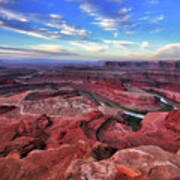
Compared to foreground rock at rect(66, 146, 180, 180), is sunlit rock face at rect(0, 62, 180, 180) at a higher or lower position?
lower

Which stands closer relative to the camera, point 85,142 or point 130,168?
point 130,168

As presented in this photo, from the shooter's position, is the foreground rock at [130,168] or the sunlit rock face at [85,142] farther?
the sunlit rock face at [85,142]

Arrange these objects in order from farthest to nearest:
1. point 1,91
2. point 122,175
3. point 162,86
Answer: point 162,86 < point 1,91 < point 122,175

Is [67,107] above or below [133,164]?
below

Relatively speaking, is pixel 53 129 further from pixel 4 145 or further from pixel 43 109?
pixel 43 109

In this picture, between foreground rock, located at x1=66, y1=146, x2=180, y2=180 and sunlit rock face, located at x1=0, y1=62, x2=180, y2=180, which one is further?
sunlit rock face, located at x1=0, y1=62, x2=180, y2=180

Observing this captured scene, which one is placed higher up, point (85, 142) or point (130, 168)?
point (130, 168)

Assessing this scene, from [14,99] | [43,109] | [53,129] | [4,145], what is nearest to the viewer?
[4,145]

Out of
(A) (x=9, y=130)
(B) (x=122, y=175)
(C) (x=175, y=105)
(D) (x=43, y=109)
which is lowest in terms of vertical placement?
(C) (x=175, y=105)

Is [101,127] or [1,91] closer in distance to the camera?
[101,127]

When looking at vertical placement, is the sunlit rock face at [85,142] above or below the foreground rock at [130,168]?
below

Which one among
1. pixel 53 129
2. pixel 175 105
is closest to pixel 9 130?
pixel 53 129
